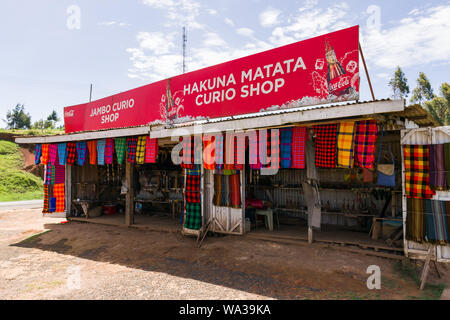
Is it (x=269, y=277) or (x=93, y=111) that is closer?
(x=269, y=277)

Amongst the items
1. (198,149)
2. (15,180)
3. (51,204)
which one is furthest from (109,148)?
(15,180)

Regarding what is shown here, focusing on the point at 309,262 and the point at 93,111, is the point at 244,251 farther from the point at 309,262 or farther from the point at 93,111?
the point at 93,111

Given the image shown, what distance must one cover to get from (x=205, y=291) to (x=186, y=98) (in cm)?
736

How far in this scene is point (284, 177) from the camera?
11742 millimetres

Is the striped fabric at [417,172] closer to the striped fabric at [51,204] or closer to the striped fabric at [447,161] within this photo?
the striped fabric at [447,161]

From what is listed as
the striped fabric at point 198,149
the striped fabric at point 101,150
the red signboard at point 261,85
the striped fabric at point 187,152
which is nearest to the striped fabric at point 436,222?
the red signboard at point 261,85

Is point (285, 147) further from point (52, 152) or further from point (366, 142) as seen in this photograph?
point (52, 152)

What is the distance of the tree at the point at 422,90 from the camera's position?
37.3 metres

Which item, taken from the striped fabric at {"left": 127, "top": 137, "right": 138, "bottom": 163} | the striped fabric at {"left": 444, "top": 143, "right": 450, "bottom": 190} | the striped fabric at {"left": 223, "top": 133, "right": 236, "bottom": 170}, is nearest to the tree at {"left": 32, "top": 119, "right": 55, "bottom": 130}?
the striped fabric at {"left": 127, "top": 137, "right": 138, "bottom": 163}

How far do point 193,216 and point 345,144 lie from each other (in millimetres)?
5478

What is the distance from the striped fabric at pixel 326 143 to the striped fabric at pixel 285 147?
0.71 m
